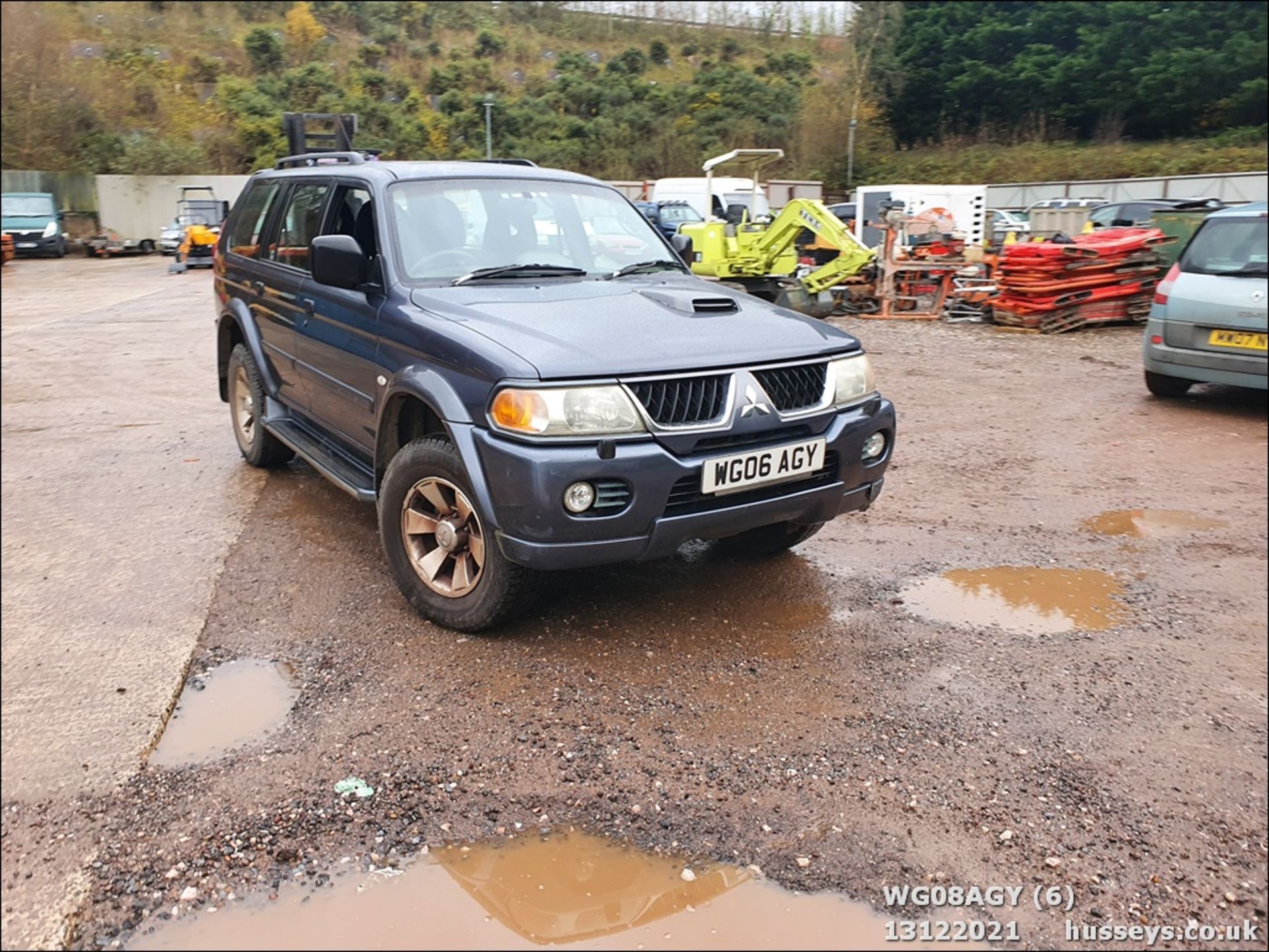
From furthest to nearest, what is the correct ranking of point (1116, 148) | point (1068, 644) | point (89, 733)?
point (1116, 148), point (1068, 644), point (89, 733)

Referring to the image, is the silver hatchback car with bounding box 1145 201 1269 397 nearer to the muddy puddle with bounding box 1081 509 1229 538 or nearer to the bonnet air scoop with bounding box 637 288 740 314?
the muddy puddle with bounding box 1081 509 1229 538

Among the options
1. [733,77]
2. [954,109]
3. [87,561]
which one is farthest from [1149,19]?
[87,561]

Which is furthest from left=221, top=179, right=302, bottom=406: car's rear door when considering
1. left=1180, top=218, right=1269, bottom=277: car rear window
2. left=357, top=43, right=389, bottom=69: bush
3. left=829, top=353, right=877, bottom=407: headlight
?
left=357, top=43, right=389, bottom=69: bush

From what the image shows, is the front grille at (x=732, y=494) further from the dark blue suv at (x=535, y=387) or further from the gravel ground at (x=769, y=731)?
the gravel ground at (x=769, y=731)

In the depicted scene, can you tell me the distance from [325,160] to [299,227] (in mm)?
824

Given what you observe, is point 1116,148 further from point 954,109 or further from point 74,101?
point 74,101

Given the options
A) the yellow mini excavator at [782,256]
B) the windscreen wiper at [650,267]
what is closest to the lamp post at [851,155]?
the yellow mini excavator at [782,256]

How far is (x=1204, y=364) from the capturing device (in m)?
7.84

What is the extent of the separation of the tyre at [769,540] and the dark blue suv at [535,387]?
0.01 m

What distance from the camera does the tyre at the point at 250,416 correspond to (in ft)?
19.9

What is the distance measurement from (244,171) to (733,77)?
86.7 feet

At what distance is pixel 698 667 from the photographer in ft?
12.3

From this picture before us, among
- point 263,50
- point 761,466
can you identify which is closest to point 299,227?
point 761,466

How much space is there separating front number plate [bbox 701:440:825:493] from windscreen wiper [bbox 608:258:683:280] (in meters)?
1.46
